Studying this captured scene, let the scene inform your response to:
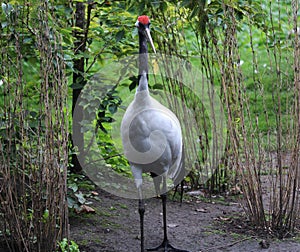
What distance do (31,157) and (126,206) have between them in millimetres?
1640

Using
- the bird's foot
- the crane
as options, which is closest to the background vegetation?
the crane

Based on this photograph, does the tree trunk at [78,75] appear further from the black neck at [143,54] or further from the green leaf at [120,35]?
the black neck at [143,54]

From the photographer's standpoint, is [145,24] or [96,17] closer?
[145,24]

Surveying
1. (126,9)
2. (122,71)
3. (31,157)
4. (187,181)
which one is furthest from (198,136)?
(31,157)

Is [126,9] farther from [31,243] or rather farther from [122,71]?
[31,243]

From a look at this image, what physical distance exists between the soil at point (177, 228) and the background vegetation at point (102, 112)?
0.65 ft

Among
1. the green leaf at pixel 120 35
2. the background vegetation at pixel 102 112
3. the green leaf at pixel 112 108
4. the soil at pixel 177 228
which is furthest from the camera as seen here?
the green leaf at pixel 112 108

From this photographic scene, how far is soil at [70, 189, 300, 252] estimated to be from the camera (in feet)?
13.4

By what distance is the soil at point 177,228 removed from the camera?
161 inches

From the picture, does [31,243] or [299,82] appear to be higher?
[299,82]

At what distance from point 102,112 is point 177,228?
1.17 meters

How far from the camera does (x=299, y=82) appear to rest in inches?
159

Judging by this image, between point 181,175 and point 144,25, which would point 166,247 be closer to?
point 181,175

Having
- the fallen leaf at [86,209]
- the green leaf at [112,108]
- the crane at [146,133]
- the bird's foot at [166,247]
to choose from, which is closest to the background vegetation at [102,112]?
the green leaf at [112,108]
